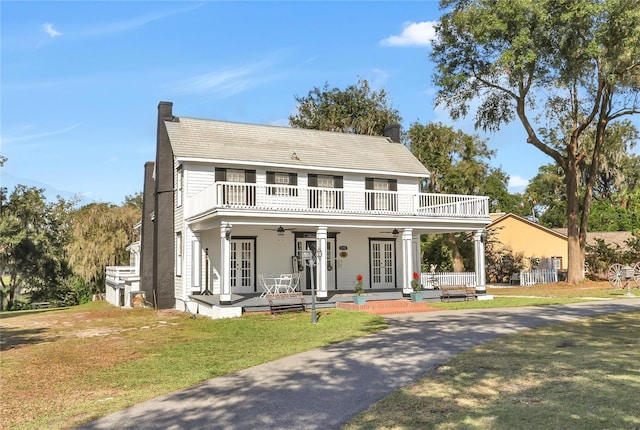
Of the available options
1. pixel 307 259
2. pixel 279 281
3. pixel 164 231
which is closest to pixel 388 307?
pixel 307 259

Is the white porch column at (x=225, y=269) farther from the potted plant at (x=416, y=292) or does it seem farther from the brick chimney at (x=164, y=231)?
the potted plant at (x=416, y=292)

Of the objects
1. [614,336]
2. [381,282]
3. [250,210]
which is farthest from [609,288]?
[250,210]

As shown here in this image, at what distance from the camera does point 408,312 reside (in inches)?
732

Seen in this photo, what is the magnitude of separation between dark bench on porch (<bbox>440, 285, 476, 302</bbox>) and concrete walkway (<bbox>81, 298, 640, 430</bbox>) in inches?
303

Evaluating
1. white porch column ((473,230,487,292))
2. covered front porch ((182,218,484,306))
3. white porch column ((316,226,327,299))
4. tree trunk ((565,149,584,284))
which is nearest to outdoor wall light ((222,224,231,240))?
covered front porch ((182,218,484,306))

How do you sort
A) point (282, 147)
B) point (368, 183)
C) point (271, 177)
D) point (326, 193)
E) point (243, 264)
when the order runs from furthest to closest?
point (368, 183) → point (282, 147) → point (326, 193) → point (271, 177) → point (243, 264)

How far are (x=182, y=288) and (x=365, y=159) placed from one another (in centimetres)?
1030

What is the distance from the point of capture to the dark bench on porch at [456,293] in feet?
70.4

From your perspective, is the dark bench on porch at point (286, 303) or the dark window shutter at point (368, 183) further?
the dark window shutter at point (368, 183)

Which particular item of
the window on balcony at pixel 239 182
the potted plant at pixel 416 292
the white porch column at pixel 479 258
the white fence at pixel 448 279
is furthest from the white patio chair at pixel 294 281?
the white porch column at pixel 479 258

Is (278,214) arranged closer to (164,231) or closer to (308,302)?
(308,302)

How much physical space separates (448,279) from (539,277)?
12412 millimetres

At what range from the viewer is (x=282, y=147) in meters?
24.8

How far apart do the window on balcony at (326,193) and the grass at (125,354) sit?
19.8 ft
